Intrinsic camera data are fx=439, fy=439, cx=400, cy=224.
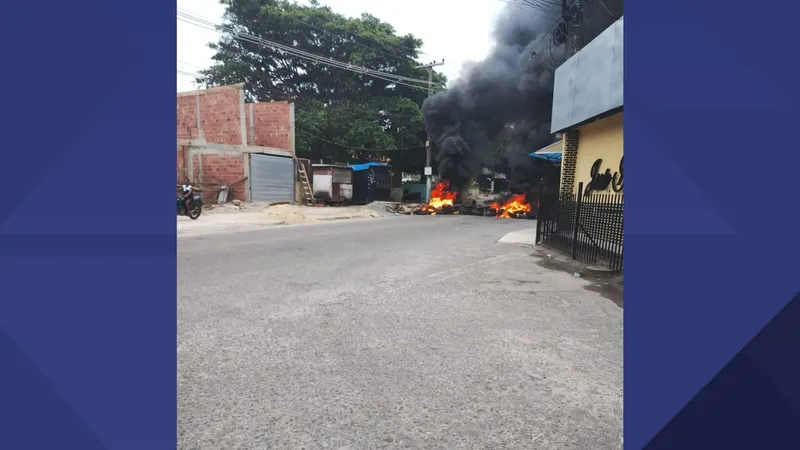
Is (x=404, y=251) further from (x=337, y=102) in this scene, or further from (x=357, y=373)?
(x=337, y=102)

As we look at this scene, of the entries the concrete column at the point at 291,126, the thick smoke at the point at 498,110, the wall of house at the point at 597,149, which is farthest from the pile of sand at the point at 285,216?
the thick smoke at the point at 498,110

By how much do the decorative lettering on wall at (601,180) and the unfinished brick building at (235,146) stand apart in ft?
49.7

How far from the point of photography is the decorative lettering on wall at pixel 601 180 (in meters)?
9.20

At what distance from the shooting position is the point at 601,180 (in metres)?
9.92

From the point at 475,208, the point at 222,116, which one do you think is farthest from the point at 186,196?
the point at 475,208

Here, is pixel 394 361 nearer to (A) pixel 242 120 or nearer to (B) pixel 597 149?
(B) pixel 597 149

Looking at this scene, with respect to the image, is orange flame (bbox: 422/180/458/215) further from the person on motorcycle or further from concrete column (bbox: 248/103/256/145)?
the person on motorcycle

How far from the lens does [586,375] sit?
121 inches

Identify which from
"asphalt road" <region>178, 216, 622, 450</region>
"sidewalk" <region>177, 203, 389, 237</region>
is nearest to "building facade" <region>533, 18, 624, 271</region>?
"asphalt road" <region>178, 216, 622, 450</region>

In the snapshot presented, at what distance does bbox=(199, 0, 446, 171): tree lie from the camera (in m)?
27.9

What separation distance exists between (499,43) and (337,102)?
36.7ft

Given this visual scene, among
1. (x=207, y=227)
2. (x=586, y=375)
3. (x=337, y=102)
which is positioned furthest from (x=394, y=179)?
(x=586, y=375)

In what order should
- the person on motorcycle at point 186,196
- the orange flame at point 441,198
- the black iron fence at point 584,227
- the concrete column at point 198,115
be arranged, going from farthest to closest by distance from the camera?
the orange flame at point 441,198
the concrete column at point 198,115
the person on motorcycle at point 186,196
the black iron fence at point 584,227

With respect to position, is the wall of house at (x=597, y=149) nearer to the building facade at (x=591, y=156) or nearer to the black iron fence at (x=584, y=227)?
the building facade at (x=591, y=156)
